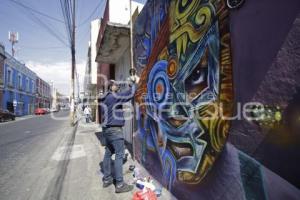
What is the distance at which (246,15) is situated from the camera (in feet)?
6.24

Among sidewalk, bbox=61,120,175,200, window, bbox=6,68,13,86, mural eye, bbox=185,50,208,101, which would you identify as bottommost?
sidewalk, bbox=61,120,175,200

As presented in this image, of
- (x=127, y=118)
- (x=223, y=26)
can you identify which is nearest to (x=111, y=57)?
(x=127, y=118)

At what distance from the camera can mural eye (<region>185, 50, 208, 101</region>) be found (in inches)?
98.5

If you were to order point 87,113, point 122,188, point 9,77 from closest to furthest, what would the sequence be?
1. point 122,188
2. point 87,113
3. point 9,77

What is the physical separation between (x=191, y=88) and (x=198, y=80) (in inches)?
7.3

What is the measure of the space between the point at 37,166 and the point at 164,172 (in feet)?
12.0

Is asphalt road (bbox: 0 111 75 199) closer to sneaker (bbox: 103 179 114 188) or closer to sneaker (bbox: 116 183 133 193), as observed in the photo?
sneaker (bbox: 103 179 114 188)

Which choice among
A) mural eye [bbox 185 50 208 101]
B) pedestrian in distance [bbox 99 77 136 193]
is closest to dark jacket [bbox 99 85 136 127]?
pedestrian in distance [bbox 99 77 136 193]

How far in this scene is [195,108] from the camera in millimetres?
2719

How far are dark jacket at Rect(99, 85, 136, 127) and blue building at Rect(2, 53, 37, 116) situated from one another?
1229 inches

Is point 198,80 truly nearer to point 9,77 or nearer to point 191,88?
point 191,88

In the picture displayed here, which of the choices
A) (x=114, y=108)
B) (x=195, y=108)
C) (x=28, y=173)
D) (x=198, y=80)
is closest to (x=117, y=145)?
(x=114, y=108)

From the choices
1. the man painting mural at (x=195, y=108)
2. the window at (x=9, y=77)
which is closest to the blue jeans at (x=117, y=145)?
the man painting mural at (x=195, y=108)

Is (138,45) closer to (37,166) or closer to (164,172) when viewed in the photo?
(164,172)
